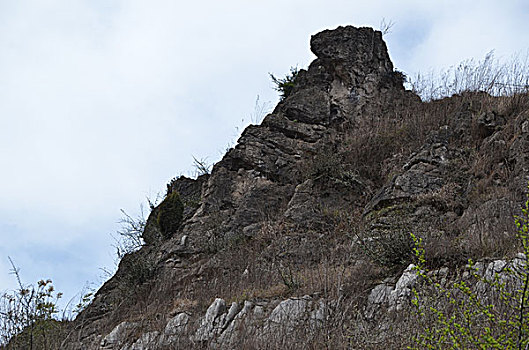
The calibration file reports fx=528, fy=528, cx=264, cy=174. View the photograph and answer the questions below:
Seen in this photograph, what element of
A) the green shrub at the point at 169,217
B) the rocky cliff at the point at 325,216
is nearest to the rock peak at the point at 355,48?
the rocky cliff at the point at 325,216

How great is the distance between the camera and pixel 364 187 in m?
11.9

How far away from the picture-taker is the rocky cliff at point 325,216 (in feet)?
22.2

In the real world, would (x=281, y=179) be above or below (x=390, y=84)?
below

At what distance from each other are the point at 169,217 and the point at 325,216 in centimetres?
415

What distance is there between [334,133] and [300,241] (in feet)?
15.3

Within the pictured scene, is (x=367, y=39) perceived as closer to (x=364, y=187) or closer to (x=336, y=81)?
(x=336, y=81)

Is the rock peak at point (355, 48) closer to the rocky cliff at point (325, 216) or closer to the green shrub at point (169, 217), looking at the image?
the rocky cliff at point (325, 216)

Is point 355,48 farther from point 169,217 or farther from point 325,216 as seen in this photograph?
point 169,217

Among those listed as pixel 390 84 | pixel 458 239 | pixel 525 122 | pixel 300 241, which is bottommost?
pixel 458 239

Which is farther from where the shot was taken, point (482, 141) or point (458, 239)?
point (482, 141)

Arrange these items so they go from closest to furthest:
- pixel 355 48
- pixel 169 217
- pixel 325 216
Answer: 1. pixel 325 216
2. pixel 169 217
3. pixel 355 48

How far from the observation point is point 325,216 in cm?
1123

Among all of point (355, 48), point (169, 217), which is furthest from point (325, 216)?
point (355, 48)

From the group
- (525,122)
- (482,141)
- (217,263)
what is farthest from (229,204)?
(525,122)
